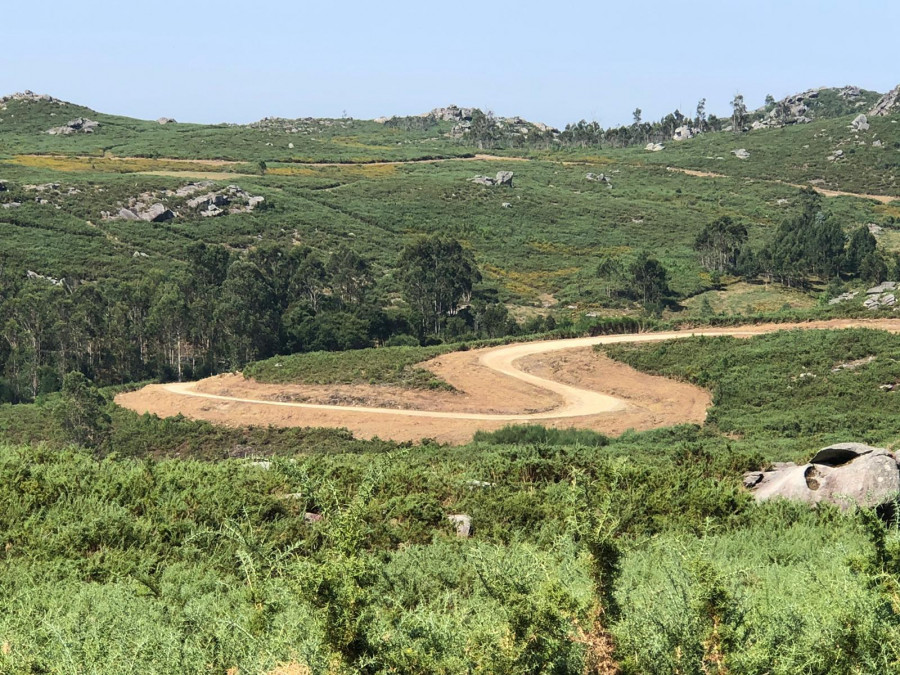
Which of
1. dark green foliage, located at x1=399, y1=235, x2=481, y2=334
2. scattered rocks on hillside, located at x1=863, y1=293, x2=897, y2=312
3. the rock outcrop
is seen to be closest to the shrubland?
dark green foliage, located at x1=399, y1=235, x2=481, y2=334

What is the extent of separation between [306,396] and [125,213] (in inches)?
2605

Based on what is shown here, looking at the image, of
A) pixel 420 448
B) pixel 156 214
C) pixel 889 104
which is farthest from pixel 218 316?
pixel 889 104

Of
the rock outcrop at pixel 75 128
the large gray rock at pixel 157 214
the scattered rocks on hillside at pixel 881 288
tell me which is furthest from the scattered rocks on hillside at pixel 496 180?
the rock outcrop at pixel 75 128

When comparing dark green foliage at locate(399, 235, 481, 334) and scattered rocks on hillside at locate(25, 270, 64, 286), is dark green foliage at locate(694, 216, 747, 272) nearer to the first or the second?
dark green foliage at locate(399, 235, 481, 334)

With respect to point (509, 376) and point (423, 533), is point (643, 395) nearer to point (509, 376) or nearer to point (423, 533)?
point (509, 376)

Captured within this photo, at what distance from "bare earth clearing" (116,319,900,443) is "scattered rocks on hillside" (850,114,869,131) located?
132 m

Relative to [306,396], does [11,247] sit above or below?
above

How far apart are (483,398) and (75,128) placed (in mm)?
177551

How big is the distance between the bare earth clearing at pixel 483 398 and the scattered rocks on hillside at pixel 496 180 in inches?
3309

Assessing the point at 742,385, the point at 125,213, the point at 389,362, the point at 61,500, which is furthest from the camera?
the point at 125,213

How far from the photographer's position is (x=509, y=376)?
45.4 metres

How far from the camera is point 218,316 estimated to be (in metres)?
61.8

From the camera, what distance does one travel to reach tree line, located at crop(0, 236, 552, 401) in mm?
60219

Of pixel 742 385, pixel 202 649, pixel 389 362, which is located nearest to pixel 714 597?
pixel 202 649
